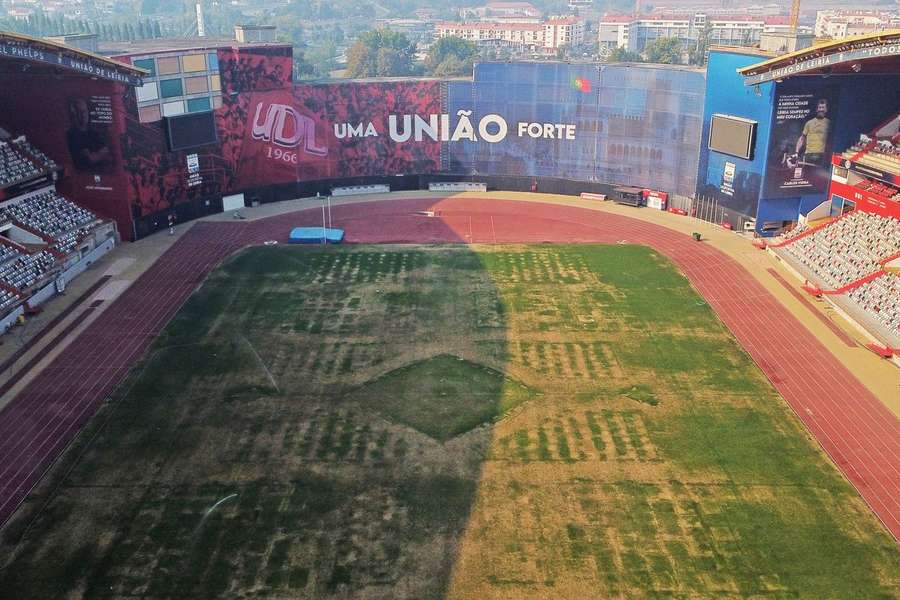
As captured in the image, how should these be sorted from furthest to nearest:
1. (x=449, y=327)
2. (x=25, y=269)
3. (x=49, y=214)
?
(x=49, y=214)
(x=25, y=269)
(x=449, y=327)

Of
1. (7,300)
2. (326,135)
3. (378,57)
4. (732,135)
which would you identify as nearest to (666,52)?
(378,57)

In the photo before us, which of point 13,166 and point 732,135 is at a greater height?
point 732,135

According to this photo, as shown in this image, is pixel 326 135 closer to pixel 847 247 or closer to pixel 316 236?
pixel 316 236

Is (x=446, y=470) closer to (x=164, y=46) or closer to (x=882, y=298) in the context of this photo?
(x=882, y=298)

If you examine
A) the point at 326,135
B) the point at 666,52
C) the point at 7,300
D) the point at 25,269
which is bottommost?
the point at 7,300

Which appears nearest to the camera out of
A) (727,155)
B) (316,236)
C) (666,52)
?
(316,236)

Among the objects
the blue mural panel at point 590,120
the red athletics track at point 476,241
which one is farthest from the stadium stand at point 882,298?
the blue mural panel at point 590,120

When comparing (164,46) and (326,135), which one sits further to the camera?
(326,135)
